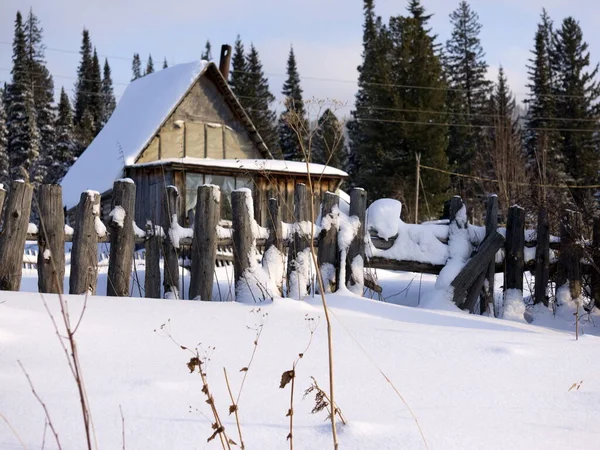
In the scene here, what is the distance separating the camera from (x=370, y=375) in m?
3.31

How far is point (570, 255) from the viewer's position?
5793mm

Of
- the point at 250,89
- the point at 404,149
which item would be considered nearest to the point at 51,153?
the point at 250,89

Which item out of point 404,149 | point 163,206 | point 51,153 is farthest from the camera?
point 51,153

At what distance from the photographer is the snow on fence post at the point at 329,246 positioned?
5.47m

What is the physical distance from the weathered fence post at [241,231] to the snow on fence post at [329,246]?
0.68 meters

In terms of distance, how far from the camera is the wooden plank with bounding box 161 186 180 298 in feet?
17.0

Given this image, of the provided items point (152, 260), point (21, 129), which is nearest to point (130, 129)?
point (152, 260)

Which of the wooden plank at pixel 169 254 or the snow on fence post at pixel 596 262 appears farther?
the snow on fence post at pixel 596 262

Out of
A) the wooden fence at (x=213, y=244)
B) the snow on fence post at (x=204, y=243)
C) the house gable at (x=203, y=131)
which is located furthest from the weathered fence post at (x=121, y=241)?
the house gable at (x=203, y=131)

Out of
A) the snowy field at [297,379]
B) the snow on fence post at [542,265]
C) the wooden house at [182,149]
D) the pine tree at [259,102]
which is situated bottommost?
the snowy field at [297,379]

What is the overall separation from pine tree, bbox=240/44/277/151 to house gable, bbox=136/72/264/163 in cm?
1888

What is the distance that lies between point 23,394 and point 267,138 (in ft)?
118

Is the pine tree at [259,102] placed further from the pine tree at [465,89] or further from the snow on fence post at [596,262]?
the snow on fence post at [596,262]

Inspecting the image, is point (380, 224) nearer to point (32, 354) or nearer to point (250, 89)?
point (32, 354)
